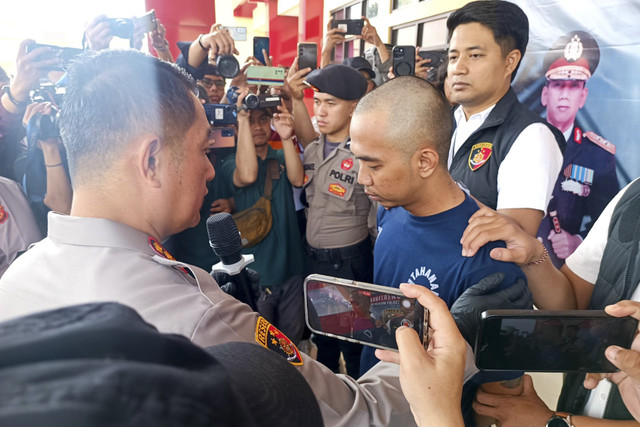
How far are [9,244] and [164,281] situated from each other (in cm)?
136

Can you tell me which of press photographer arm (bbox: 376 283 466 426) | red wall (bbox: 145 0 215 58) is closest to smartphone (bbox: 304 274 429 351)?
press photographer arm (bbox: 376 283 466 426)

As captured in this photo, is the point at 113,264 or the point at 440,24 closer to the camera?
the point at 113,264

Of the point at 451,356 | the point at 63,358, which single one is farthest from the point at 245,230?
the point at 63,358

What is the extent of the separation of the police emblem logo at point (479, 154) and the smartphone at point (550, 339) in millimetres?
958

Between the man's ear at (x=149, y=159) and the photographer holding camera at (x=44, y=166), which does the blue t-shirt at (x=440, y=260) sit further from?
the photographer holding camera at (x=44, y=166)

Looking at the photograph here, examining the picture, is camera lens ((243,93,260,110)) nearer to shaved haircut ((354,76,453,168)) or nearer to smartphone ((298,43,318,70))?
smartphone ((298,43,318,70))

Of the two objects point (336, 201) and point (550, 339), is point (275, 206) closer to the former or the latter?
point (336, 201)

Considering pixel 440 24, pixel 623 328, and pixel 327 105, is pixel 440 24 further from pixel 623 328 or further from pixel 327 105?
pixel 623 328

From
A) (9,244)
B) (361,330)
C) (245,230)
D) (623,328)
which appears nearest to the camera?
(623,328)

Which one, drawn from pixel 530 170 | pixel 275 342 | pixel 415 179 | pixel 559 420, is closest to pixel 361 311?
pixel 275 342

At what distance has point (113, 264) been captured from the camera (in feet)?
2.37

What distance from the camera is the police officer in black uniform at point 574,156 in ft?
9.03

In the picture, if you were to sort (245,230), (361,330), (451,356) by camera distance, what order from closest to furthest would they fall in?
(451,356), (361,330), (245,230)

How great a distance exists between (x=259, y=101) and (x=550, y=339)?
204 centimetres
